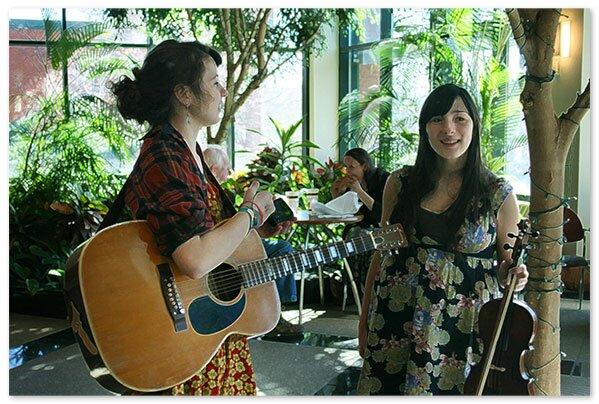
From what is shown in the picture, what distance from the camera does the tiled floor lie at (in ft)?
9.50

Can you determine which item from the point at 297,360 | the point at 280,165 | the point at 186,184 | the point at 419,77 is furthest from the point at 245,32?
the point at 186,184

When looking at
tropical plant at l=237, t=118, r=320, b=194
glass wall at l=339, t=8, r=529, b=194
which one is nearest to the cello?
glass wall at l=339, t=8, r=529, b=194

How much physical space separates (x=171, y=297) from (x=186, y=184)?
11.7 inches

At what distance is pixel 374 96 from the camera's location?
177 inches

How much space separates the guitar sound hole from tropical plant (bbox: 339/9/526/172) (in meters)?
2.03

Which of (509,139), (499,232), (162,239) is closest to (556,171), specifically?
(499,232)

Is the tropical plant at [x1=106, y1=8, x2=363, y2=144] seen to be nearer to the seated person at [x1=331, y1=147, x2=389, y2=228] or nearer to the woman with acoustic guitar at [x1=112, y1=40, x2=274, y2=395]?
the seated person at [x1=331, y1=147, x2=389, y2=228]

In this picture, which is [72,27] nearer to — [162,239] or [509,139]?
[509,139]

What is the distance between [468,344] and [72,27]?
4.08 m

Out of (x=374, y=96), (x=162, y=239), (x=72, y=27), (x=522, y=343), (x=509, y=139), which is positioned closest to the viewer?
(x=162, y=239)

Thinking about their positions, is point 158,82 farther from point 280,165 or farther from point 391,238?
point 280,165

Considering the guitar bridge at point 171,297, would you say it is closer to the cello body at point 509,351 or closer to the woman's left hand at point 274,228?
the woman's left hand at point 274,228

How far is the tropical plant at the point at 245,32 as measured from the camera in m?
→ 4.09

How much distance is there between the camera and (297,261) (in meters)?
1.89
